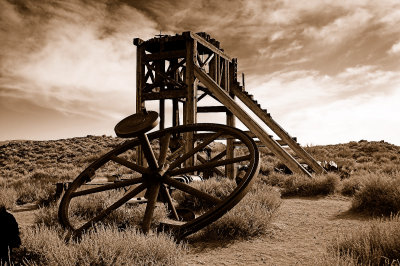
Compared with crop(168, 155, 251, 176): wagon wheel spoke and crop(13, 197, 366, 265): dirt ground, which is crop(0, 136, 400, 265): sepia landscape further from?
crop(168, 155, 251, 176): wagon wheel spoke

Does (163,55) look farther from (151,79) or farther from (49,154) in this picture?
(49,154)

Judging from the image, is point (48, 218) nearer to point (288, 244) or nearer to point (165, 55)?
point (288, 244)

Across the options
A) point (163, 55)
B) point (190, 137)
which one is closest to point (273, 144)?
point (190, 137)

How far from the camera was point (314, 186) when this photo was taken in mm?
7469

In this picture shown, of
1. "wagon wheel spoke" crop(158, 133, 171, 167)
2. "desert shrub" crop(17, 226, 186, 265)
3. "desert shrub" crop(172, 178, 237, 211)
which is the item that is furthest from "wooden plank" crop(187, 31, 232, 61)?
"desert shrub" crop(17, 226, 186, 265)

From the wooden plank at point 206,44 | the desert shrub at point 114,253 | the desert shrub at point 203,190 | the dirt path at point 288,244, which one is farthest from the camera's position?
the wooden plank at point 206,44

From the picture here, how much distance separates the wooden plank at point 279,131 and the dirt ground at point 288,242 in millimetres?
2627

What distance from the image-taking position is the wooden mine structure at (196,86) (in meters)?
7.93

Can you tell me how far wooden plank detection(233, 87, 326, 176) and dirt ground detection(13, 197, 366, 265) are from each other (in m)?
2.63

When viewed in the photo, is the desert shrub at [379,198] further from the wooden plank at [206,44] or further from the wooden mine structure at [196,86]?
the wooden plank at [206,44]

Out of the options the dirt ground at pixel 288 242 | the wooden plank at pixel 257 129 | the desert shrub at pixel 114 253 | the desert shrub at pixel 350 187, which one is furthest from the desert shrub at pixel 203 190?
the desert shrub at pixel 114 253

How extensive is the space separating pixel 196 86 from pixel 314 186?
4027 mm

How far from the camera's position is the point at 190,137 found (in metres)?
8.17

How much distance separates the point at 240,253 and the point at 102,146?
2853 centimetres
